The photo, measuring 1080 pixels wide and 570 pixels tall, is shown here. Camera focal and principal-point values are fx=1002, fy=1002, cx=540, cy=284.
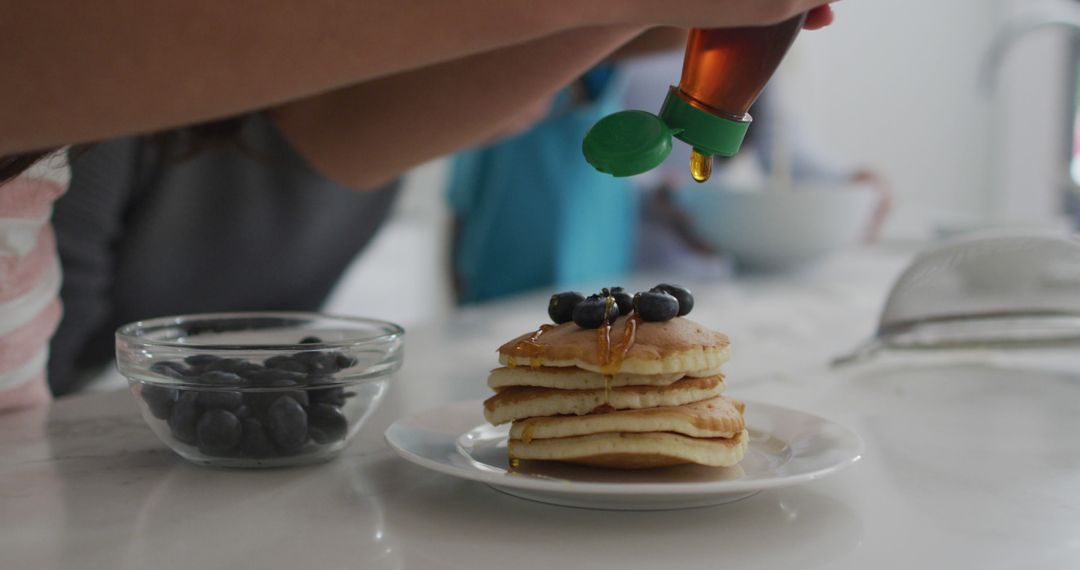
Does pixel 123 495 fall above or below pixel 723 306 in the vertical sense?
below

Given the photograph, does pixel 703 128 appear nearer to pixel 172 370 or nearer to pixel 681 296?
pixel 681 296

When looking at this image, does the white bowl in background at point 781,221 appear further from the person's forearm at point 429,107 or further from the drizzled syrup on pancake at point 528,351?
the drizzled syrup on pancake at point 528,351

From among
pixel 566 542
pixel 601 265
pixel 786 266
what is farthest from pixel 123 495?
pixel 601 265

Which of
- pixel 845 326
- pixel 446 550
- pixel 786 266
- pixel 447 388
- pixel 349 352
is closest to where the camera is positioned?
pixel 446 550

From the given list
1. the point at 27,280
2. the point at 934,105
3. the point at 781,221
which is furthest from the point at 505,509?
the point at 934,105

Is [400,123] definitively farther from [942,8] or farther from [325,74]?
[942,8]

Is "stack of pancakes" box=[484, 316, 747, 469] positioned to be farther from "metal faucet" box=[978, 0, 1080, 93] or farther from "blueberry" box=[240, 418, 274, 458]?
"metal faucet" box=[978, 0, 1080, 93]
